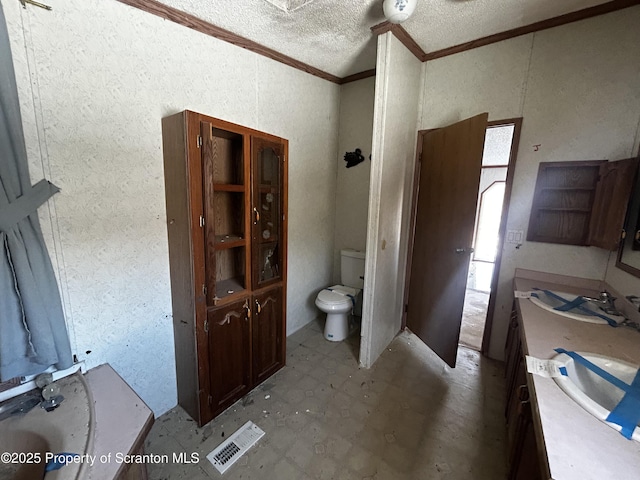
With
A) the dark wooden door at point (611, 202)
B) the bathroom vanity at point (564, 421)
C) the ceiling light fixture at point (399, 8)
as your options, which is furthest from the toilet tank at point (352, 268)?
the ceiling light fixture at point (399, 8)

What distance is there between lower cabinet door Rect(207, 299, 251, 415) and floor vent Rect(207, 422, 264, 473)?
202 mm

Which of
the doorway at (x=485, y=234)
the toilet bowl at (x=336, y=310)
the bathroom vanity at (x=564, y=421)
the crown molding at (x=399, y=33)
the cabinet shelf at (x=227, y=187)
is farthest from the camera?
the doorway at (x=485, y=234)

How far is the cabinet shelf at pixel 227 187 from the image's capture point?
1.46 meters

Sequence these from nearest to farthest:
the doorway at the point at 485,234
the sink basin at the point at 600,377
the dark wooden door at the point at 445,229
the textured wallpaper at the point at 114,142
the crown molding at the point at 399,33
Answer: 1. the sink basin at the point at 600,377
2. the textured wallpaper at the point at 114,142
3. the crown molding at the point at 399,33
4. the dark wooden door at the point at 445,229
5. the doorway at the point at 485,234

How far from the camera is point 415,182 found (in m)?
2.38

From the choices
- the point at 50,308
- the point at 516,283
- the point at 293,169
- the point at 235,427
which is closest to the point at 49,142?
the point at 50,308

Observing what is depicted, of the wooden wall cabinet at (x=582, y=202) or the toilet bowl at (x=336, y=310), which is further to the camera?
the toilet bowl at (x=336, y=310)

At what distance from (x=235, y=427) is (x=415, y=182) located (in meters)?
2.32

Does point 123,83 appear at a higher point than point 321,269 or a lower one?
higher

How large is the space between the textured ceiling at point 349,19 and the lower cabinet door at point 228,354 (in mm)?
1764

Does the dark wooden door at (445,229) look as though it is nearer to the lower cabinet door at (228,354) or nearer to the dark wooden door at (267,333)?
the dark wooden door at (267,333)

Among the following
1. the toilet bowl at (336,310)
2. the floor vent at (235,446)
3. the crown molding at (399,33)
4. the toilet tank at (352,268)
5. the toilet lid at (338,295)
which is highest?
the crown molding at (399,33)

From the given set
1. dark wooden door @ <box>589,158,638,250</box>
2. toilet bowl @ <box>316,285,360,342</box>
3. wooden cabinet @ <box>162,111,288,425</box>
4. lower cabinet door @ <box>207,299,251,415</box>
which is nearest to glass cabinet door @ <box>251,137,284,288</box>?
wooden cabinet @ <box>162,111,288,425</box>

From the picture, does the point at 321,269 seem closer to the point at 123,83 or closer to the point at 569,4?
the point at 123,83
